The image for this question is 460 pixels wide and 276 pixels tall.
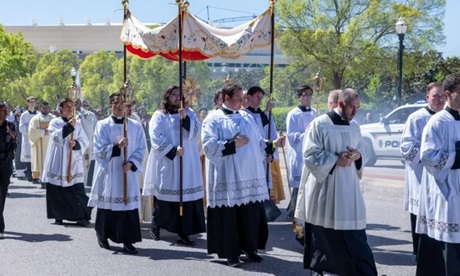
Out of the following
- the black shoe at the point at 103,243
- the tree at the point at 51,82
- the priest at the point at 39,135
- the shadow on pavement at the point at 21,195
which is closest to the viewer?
the black shoe at the point at 103,243

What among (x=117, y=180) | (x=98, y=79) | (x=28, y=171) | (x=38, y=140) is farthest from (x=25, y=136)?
(x=98, y=79)

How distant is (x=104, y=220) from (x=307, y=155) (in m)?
3.29

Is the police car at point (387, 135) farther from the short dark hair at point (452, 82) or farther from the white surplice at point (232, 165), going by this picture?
the short dark hair at point (452, 82)

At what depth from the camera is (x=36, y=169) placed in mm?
16203

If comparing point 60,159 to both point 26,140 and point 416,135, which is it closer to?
point 416,135

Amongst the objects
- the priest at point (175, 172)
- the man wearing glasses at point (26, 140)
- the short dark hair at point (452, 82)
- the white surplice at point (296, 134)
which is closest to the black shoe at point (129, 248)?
the priest at point (175, 172)

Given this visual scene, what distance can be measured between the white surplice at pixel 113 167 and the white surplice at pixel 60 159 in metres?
2.19

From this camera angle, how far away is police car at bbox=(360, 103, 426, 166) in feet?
68.0

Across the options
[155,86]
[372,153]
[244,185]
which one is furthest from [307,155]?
[155,86]

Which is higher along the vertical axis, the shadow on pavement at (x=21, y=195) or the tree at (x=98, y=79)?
the tree at (x=98, y=79)

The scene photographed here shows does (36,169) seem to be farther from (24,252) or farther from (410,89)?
(410,89)

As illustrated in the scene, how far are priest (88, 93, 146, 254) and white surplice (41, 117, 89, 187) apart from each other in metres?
2.17

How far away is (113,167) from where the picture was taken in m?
8.93

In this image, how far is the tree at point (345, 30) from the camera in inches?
1312
